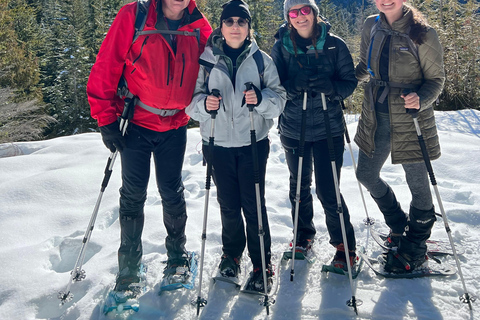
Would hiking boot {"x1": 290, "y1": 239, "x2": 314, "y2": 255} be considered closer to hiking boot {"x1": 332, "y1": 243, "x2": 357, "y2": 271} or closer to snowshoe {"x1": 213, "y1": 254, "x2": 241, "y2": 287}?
hiking boot {"x1": 332, "y1": 243, "x2": 357, "y2": 271}

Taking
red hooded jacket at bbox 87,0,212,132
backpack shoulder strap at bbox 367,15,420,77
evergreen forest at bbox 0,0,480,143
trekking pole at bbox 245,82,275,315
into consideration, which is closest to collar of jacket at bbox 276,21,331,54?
backpack shoulder strap at bbox 367,15,420,77

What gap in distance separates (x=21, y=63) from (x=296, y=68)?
29665 mm

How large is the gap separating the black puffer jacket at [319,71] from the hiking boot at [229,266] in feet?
4.36

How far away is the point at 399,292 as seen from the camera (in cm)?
297

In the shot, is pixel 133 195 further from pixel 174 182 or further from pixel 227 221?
pixel 227 221

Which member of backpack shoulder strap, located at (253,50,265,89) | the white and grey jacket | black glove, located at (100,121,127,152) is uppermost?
backpack shoulder strap, located at (253,50,265,89)

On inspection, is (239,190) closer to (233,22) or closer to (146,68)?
(146,68)

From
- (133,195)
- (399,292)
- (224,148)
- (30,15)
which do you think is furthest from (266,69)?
(30,15)

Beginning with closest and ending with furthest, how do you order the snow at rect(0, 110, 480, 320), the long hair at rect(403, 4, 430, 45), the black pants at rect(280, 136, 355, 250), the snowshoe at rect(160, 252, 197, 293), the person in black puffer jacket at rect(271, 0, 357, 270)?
the long hair at rect(403, 4, 430, 45), the snow at rect(0, 110, 480, 320), the person in black puffer jacket at rect(271, 0, 357, 270), the snowshoe at rect(160, 252, 197, 293), the black pants at rect(280, 136, 355, 250)

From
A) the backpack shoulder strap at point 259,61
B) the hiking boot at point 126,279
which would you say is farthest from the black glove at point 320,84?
the hiking boot at point 126,279

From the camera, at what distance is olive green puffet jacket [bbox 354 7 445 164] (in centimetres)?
279

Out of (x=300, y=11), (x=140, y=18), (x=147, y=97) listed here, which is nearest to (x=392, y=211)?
(x=300, y=11)

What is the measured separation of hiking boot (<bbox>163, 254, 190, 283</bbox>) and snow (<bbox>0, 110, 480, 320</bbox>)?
0.12 meters

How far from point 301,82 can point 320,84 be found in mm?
162
